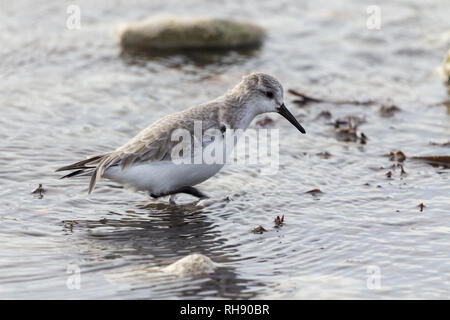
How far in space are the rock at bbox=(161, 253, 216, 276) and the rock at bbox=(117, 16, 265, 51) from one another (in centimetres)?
808

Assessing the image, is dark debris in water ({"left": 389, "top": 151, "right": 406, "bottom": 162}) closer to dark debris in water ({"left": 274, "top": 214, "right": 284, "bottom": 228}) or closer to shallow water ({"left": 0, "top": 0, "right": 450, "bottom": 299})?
shallow water ({"left": 0, "top": 0, "right": 450, "bottom": 299})

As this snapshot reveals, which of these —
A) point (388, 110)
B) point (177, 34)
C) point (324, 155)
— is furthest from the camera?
point (177, 34)

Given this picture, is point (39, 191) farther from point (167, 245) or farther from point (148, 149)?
point (167, 245)

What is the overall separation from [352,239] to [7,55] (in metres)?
8.21

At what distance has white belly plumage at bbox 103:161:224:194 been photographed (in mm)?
7492

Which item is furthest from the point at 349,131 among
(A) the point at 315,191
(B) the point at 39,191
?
(B) the point at 39,191

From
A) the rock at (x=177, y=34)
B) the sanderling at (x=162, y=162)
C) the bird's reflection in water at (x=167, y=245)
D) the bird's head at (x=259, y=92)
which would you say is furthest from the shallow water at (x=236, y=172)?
the bird's head at (x=259, y=92)

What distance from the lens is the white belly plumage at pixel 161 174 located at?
749 cm

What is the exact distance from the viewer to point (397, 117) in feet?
35.8

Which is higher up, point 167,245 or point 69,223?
point 69,223

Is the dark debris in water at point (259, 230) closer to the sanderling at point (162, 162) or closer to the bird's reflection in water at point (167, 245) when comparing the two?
the bird's reflection in water at point (167, 245)

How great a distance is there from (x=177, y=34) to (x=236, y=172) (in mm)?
5524

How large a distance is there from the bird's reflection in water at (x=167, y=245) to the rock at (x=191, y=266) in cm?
6

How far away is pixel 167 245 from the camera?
692 centimetres
